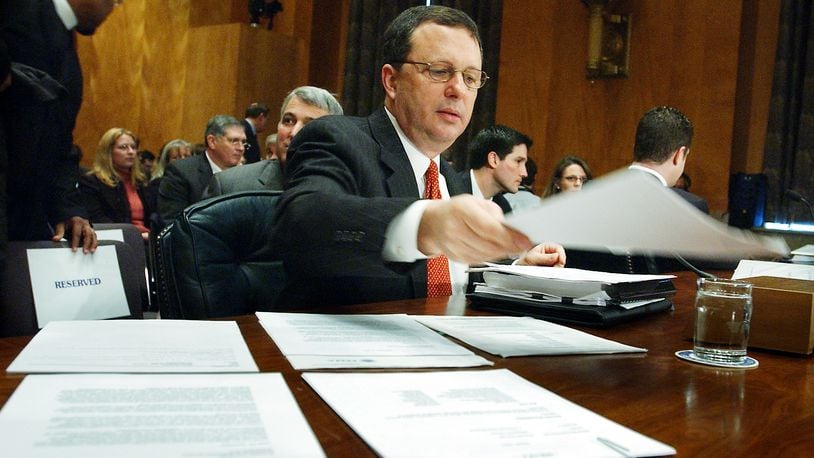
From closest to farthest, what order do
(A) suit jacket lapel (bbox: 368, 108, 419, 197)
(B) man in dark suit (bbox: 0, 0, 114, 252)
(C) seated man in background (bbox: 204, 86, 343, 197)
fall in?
(A) suit jacket lapel (bbox: 368, 108, 419, 197) < (B) man in dark suit (bbox: 0, 0, 114, 252) < (C) seated man in background (bbox: 204, 86, 343, 197)

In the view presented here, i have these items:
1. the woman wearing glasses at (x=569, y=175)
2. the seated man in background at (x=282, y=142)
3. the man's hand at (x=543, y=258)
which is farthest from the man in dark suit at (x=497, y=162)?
the man's hand at (x=543, y=258)

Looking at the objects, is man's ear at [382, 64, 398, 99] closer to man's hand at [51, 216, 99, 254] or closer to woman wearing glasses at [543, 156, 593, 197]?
man's hand at [51, 216, 99, 254]

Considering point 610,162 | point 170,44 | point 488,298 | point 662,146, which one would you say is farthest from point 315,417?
point 170,44

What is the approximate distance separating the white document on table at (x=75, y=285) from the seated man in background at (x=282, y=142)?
1.20 meters

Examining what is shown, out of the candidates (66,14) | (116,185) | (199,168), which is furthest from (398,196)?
(116,185)

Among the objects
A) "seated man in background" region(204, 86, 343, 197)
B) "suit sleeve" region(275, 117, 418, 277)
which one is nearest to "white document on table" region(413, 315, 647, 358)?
"suit sleeve" region(275, 117, 418, 277)

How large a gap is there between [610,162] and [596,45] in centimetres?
101

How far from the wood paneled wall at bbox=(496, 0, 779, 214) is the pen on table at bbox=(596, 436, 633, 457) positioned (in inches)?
223

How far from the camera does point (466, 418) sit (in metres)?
0.63

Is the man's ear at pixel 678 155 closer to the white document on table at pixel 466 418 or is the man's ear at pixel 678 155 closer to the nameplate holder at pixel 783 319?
the nameplate holder at pixel 783 319

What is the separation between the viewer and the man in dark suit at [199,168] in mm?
4301

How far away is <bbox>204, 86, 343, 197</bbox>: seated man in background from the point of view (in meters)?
3.07

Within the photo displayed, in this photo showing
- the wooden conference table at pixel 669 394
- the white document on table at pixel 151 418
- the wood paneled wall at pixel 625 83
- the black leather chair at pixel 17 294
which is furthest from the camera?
the wood paneled wall at pixel 625 83

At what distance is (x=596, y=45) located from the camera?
6.30 m
